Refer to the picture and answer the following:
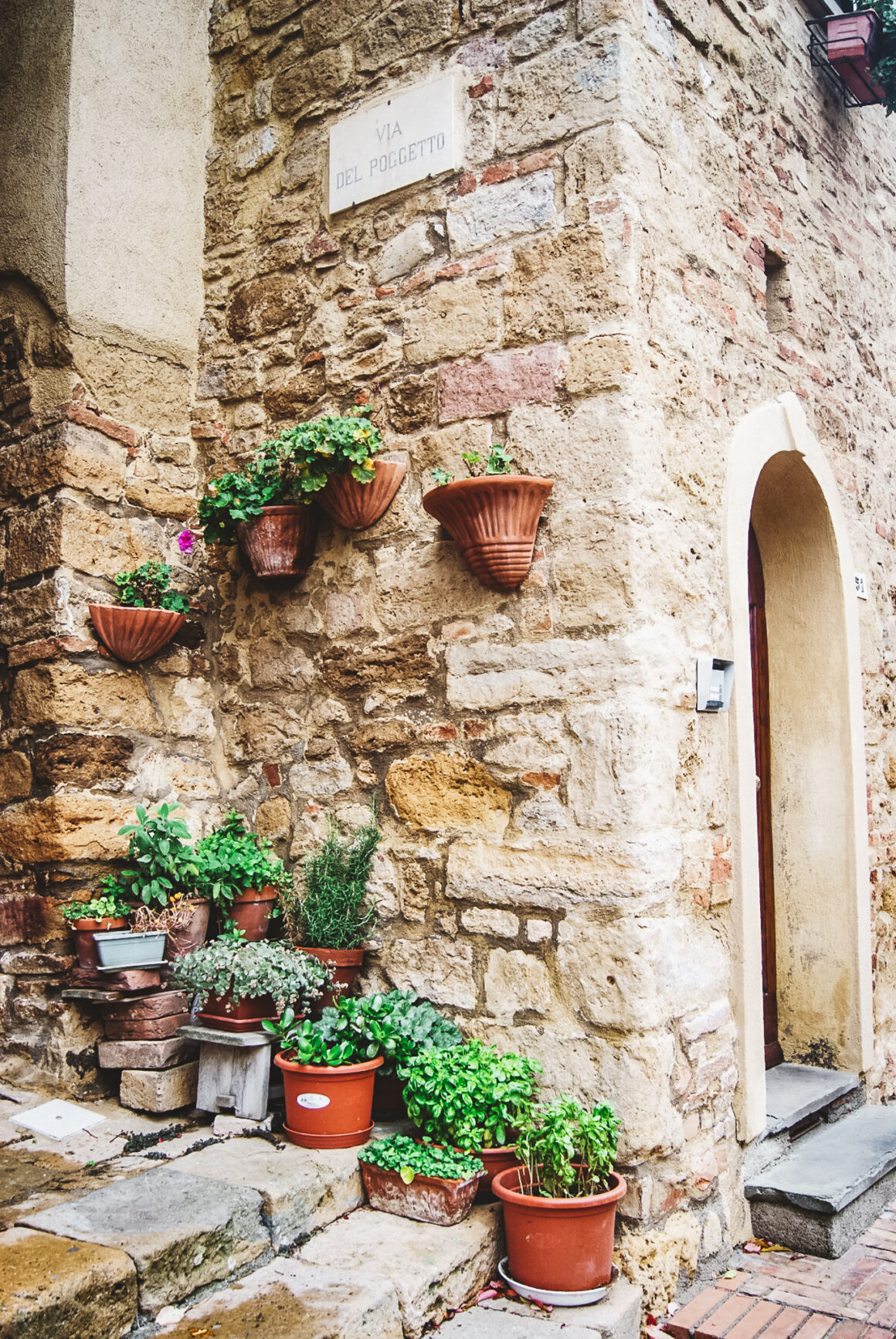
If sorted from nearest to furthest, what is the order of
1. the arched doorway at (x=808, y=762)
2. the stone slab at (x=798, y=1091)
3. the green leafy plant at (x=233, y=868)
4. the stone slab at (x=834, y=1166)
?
the stone slab at (x=834, y=1166)
the green leafy plant at (x=233, y=868)
the stone slab at (x=798, y=1091)
the arched doorway at (x=808, y=762)

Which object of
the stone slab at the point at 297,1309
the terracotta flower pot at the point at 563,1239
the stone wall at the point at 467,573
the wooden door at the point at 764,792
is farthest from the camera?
the wooden door at the point at 764,792

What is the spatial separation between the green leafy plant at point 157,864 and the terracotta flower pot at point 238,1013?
1.18 ft

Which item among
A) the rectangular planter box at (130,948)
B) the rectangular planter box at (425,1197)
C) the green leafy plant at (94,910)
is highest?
the green leafy plant at (94,910)

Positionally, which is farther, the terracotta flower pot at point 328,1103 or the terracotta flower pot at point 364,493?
the terracotta flower pot at point 364,493

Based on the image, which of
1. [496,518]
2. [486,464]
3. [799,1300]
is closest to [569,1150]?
[799,1300]

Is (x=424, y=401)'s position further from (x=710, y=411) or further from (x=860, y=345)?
(x=860, y=345)

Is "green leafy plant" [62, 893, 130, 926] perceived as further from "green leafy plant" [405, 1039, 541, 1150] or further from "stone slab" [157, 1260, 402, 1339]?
"stone slab" [157, 1260, 402, 1339]

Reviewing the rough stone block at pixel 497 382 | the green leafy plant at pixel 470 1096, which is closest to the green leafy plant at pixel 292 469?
the rough stone block at pixel 497 382

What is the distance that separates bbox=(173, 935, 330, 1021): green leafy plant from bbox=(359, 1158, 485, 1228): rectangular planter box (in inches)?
18.7

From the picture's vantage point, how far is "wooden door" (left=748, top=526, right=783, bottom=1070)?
3.81 m

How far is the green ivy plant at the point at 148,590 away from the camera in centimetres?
321

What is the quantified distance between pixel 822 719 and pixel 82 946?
2.66 meters

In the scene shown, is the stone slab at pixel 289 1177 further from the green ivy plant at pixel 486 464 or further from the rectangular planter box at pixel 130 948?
the green ivy plant at pixel 486 464

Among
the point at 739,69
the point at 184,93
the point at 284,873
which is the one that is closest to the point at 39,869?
the point at 284,873
